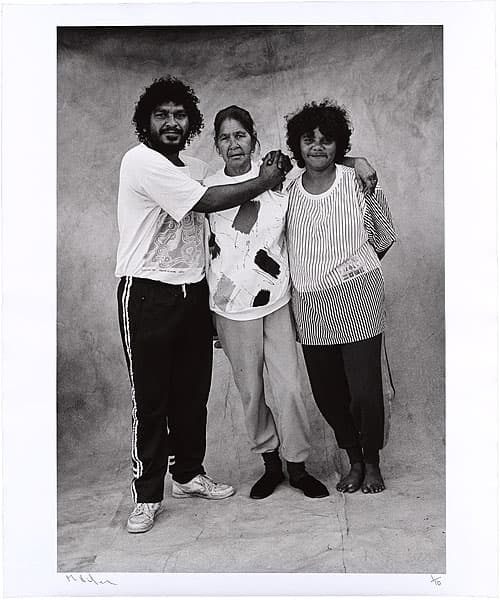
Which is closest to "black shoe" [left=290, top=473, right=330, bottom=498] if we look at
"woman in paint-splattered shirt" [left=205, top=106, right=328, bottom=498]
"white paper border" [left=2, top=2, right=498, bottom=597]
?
"woman in paint-splattered shirt" [left=205, top=106, right=328, bottom=498]

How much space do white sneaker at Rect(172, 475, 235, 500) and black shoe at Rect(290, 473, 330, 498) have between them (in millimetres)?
245

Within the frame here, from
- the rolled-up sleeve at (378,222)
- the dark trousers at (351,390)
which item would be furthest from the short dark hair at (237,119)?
the dark trousers at (351,390)

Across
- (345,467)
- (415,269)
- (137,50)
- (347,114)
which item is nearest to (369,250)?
(415,269)

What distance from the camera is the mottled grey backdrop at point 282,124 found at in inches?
166

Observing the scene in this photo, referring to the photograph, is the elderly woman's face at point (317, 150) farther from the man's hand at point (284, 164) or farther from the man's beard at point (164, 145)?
the man's beard at point (164, 145)

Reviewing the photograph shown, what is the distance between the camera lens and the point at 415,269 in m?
4.28

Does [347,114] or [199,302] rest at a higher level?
[347,114]

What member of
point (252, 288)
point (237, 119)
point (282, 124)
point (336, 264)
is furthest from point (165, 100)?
point (336, 264)

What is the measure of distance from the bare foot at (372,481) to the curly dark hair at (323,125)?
43.9 inches

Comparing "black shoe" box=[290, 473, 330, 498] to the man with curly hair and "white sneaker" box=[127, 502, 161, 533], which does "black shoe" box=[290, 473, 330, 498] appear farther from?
"white sneaker" box=[127, 502, 161, 533]

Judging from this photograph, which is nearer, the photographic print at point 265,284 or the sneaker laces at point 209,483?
the photographic print at point 265,284
